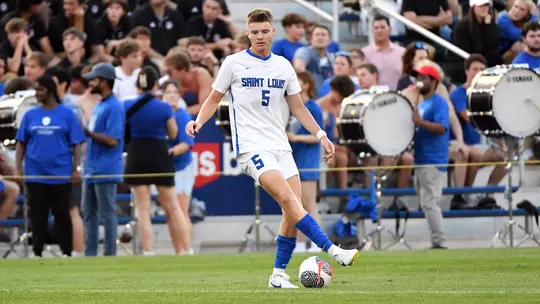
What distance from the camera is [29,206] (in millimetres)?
18812

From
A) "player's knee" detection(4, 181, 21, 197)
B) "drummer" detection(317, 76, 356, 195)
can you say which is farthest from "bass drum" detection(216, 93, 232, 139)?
"player's knee" detection(4, 181, 21, 197)

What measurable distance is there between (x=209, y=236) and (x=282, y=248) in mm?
9219

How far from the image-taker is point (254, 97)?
38.3ft

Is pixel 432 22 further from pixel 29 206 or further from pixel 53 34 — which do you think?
pixel 29 206

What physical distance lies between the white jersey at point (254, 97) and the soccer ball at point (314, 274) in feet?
3.16

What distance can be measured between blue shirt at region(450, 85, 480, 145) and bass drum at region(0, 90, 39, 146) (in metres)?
6.06

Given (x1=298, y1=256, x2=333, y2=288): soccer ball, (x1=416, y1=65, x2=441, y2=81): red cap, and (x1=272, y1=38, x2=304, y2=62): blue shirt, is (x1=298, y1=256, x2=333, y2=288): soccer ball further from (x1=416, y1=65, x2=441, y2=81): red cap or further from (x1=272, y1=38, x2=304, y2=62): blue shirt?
(x1=272, y1=38, x2=304, y2=62): blue shirt

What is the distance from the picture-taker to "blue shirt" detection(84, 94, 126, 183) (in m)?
18.6

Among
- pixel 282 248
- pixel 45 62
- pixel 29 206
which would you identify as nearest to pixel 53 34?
pixel 45 62

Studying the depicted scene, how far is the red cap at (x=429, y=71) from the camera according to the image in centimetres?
1891

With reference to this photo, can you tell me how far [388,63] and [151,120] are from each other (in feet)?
14.9

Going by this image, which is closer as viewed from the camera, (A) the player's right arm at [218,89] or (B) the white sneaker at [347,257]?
(B) the white sneaker at [347,257]

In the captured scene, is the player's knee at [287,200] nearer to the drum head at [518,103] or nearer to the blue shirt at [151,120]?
the blue shirt at [151,120]

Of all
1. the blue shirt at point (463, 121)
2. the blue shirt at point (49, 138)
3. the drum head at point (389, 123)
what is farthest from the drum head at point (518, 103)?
→ the blue shirt at point (49, 138)
